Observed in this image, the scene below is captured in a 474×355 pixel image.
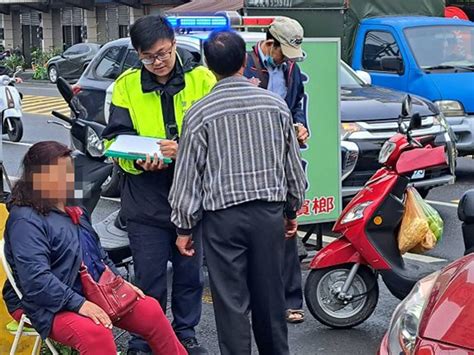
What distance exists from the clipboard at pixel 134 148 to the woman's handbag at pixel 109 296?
61 cm

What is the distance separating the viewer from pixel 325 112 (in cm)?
656

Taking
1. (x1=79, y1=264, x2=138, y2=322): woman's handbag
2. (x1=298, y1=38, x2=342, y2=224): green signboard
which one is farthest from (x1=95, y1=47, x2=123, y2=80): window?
(x1=79, y1=264, x2=138, y2=322): woman's handbag

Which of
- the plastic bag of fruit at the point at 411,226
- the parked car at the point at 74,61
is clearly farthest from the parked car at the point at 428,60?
the parked car at the point at 74,61

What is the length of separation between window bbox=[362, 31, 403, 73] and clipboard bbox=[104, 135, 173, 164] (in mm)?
6908

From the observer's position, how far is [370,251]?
508 cm

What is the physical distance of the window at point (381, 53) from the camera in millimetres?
10766

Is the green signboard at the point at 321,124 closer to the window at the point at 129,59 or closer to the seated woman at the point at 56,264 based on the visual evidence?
the seated woman at the point at 56,264

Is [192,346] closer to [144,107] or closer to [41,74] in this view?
[144,107]

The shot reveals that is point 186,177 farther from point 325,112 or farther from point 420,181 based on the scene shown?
point 420,181

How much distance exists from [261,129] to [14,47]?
39.4 metres

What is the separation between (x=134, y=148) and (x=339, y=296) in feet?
5.49

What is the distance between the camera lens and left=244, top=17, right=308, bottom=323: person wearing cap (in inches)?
208

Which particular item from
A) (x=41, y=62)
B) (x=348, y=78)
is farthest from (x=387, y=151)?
(x=41, y=62)

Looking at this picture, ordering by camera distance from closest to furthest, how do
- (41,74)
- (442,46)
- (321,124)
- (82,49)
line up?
(321,124) → (442,46) → (82,49) → (41,74)
